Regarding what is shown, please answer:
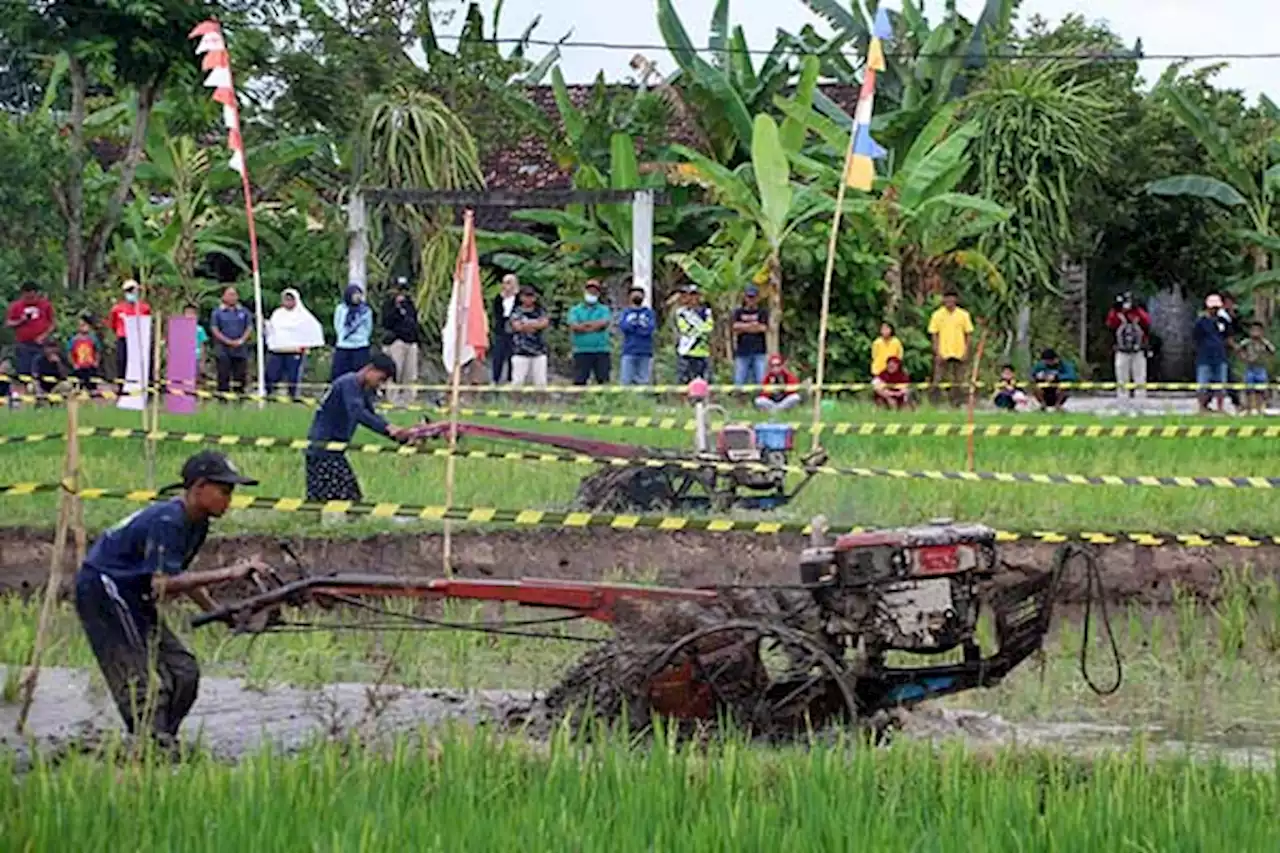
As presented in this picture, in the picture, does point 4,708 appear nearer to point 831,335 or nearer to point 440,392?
point 440,392

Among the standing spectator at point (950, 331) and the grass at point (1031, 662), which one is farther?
the standing spectator at point (950, 331)

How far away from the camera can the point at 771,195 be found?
24047 mm

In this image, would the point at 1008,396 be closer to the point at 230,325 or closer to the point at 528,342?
the point at 528,342

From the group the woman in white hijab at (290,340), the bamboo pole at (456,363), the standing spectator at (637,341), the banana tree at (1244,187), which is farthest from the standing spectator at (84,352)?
the banana tree at (1244,187)

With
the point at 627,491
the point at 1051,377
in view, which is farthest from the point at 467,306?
the point at 1051,377

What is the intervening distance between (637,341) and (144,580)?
47.7 feet

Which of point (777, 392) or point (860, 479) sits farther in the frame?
point (777, 392)

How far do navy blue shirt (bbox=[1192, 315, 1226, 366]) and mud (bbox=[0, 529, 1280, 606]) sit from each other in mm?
10913

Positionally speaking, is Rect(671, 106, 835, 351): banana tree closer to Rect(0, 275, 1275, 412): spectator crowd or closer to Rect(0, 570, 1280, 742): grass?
Rect(0, 275, 1275, 412): spectator crowd

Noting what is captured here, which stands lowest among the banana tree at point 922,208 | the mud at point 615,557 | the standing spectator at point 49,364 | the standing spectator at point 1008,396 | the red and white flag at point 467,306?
the mud at point 615,557

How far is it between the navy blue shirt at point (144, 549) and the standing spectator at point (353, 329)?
12.1m

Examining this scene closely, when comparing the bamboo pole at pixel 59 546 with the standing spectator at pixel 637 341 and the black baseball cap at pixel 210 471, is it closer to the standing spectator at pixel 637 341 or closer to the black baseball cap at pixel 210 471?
the black baseball cap at pixel 210 471

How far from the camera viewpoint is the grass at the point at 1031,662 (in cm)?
972

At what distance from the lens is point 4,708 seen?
9.27 metres
